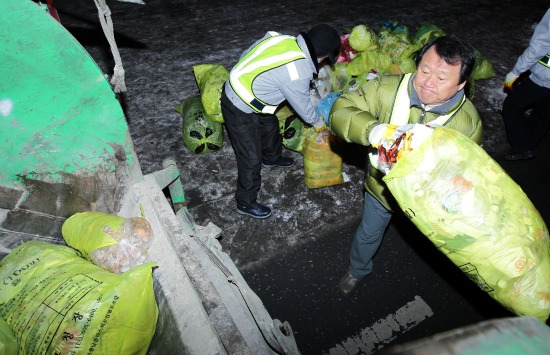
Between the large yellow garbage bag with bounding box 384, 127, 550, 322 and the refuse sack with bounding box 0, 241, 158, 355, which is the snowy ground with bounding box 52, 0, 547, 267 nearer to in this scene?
the refuse sack with bounding box 0, 241, 158, 355

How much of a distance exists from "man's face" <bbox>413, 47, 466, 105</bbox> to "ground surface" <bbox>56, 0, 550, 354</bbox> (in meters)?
1.75

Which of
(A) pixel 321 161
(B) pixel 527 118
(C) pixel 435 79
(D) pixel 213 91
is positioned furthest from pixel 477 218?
(B) pixel 527 118

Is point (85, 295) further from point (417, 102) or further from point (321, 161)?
point (321, 161)

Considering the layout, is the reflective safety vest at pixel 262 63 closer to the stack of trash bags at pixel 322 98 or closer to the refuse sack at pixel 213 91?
the stack of trash bags at pixel 322 98

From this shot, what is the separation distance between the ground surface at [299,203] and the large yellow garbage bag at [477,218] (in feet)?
4.57

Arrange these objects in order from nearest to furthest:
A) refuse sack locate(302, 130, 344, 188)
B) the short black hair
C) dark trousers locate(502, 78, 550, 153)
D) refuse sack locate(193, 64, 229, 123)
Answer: the short black hair → refuse sack locate(302, 130, 344, 188) → refuse sack locate(193, 64, 229, 123) → dark trousers locate(502, 78, 550, 153)

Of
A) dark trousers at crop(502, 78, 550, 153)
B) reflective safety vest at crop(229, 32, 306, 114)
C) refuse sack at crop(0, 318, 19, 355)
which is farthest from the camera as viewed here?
dark trousers at crop(502, 78, 550, 153)

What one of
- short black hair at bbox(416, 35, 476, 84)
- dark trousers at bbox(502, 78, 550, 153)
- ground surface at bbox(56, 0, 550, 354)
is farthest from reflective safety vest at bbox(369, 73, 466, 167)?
dark trousers at bbox(502, 78, 550, 153)

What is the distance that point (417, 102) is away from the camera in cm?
188

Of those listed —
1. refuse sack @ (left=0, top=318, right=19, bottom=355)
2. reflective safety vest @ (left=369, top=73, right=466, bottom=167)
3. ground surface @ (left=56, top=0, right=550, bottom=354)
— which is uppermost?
reflective safety vest @ (left=369, top=73, right=466, bottom=167)

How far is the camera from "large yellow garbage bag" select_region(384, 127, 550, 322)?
145cm

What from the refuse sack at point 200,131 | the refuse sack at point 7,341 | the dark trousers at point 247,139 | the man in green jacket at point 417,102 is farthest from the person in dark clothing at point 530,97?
the refuse sack at point 7,341

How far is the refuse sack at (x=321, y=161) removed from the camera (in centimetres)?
318

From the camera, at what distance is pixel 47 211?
1998 millimetres
